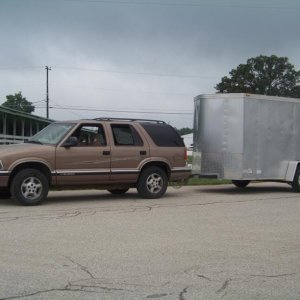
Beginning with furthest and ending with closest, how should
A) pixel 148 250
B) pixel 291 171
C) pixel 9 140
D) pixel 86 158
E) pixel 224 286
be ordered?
pixel 9 140 < pixel 291 171 < pixel 86 158 < pixel 148 250 < pixel 224 286

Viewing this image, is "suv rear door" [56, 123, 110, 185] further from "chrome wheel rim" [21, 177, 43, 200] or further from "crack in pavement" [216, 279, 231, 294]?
"crack in pavement" [216, 279, 231, 294]

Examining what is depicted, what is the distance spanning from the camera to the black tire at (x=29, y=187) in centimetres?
1138

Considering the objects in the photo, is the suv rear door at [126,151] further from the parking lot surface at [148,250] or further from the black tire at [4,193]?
the black tire at [4,193]

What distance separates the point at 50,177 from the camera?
11.9 metres

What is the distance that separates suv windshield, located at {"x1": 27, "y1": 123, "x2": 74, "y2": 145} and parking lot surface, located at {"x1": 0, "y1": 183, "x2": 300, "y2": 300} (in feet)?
4.68

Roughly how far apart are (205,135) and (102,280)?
10.1 m

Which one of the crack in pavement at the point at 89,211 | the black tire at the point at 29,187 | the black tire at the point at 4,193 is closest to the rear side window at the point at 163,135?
the crack in pavement at the point at 89,211

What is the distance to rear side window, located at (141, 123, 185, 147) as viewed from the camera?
1357cm

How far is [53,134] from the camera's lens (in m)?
12.4

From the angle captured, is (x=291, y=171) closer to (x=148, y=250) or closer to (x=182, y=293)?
(x=148, y=250)

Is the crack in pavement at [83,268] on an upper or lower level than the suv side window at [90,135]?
lower

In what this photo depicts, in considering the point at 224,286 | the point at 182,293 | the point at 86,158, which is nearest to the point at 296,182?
the point at 86,158

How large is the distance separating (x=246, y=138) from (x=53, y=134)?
18.1 feet

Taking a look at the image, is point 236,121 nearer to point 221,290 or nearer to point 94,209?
point 94,209
